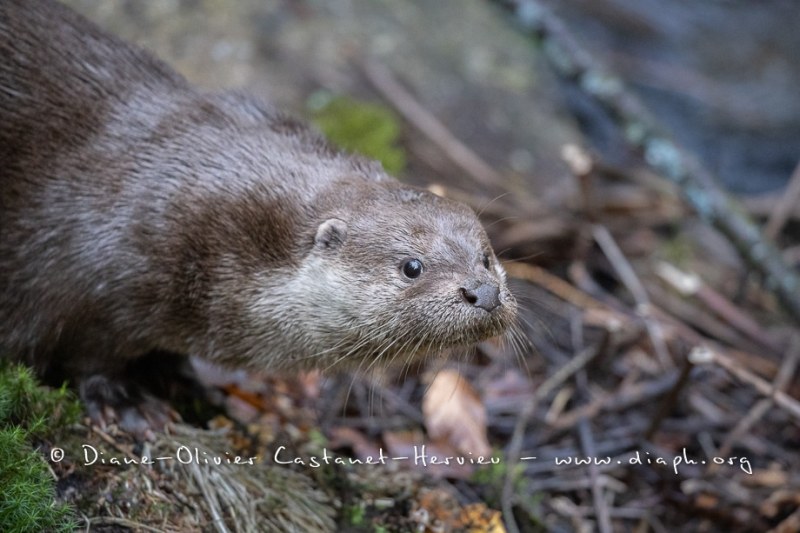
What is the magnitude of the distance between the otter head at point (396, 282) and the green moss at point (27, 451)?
98cm

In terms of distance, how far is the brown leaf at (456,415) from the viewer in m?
4.32

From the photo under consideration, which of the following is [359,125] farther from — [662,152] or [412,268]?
[412,268]

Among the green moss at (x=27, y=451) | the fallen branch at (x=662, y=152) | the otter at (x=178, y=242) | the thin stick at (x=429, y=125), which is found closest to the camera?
the green moss at (x=27, y=451)

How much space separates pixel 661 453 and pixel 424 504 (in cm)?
150

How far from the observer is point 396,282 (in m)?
3.27

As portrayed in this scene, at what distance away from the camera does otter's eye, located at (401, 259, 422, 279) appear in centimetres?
326

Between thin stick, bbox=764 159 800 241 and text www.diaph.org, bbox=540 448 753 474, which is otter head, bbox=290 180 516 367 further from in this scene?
thin stick, bbox=764 159 800 241

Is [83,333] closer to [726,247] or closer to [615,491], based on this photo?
[615,491]

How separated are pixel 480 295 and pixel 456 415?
1397mm

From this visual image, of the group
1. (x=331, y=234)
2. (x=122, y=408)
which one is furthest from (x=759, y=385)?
(x=122, y=408)

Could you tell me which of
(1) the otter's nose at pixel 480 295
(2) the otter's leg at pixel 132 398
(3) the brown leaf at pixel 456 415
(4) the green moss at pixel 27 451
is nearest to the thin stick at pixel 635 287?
(3) the brown leaf at pixel 456 415

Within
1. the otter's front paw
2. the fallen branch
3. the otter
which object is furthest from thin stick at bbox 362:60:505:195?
the otter's front paw

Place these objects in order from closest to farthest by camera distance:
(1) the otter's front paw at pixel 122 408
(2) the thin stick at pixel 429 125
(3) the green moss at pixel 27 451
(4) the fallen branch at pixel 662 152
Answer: (3) the green moss at pixel 27 451
(1) the otter's front paw at pixel 122 408
(4) the fallen branch at pixel 662 152
(2) the thin stick at pixel 429 125

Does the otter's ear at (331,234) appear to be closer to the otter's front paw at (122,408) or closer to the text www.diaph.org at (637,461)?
the otter's front paw at (122,408)
